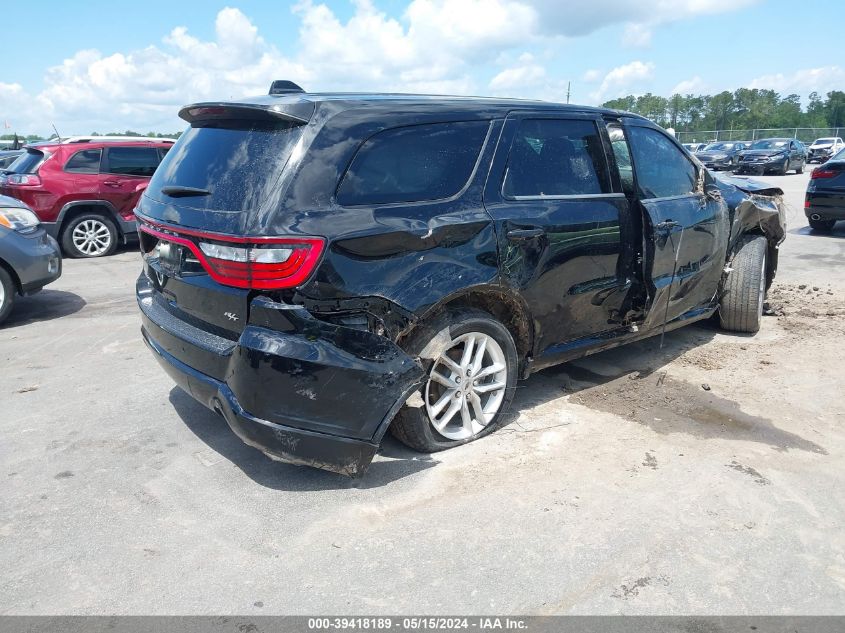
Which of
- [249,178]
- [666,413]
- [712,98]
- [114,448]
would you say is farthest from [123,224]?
[712,98]

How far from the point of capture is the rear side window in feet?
10.2

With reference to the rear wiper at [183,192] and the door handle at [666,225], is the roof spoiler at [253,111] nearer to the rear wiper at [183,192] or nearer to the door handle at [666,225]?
the rear wiper at [183,192]

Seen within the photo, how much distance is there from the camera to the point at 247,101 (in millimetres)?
3367

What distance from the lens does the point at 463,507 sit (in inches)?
123

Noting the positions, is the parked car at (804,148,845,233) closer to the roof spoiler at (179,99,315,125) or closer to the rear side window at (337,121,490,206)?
the rear side window at (337,121,490,206)

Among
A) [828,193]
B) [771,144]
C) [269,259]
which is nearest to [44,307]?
[269,259]

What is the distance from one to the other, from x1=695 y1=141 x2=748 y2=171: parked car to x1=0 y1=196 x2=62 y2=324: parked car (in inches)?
1208

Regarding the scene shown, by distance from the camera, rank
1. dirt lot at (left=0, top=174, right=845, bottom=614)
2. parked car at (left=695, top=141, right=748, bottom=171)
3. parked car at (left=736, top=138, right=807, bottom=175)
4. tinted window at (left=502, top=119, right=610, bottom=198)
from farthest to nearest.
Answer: parked car at (left=695, top=141, right=748, bottom=171) → parked car at (left=736, top=138, right=807, bottom=175) → tinted window at (left=502, top=119, right=610, bottom=198) → dirt lot at (left=0, top=174, right=845, bottom=614)

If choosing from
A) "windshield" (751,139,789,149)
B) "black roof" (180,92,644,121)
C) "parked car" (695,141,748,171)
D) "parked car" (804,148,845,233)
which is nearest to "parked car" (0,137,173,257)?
"black roof" (180,92,644,121)

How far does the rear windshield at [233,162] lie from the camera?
3033 mm

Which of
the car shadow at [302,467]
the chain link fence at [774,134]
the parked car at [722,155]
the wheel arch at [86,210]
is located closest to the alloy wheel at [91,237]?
the wheel arch at [86,210]

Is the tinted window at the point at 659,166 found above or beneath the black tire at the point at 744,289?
above

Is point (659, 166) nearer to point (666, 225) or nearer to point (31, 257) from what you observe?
point (666, 225)

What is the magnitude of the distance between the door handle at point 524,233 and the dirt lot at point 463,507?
1164 mm
